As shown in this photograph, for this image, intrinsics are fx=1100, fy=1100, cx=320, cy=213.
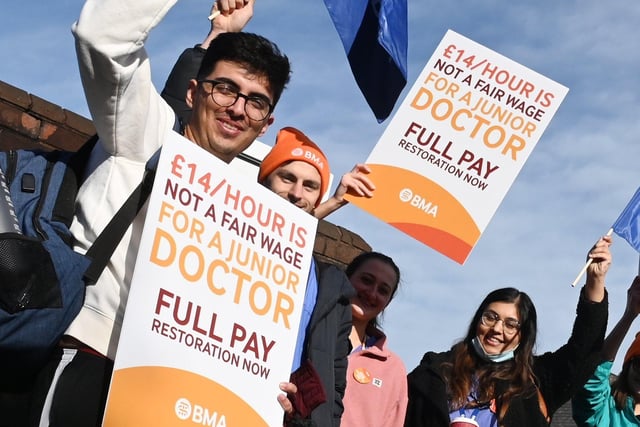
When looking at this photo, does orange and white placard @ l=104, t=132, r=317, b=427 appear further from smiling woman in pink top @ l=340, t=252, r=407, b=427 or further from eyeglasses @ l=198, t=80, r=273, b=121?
smiling woman in pink top @ l=340, t=252, r=407, b=427

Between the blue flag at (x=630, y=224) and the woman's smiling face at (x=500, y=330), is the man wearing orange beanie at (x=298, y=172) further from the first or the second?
the blue flag at (x=630, y=224)

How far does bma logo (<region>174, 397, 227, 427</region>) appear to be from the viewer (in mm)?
2715

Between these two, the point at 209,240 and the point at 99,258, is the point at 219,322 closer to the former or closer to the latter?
the point at 209,240

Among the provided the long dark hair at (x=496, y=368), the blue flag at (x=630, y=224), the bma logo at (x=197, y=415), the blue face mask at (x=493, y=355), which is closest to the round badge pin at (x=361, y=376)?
the long dark hair at (x=496, y=368)

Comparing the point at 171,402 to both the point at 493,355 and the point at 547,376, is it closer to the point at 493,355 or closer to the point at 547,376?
the point at 493,355

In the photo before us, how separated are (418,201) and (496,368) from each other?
2.63ft

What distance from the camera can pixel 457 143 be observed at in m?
5.02

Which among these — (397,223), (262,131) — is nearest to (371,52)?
(397,223)

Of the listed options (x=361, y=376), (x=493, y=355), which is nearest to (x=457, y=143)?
(x=493, y=355)

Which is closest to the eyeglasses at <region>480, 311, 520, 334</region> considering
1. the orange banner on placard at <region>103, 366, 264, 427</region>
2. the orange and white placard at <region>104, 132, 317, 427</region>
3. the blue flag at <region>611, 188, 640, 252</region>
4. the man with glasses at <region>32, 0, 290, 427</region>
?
the blue flag at <region>611, 188, 640, 252</region>

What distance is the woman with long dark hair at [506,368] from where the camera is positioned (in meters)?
4.64

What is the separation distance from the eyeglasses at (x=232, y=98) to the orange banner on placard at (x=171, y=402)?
719 mm

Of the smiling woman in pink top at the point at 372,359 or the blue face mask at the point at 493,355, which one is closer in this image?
the smiling woman in pink top at the point at 372,359

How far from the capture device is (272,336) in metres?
3.03
